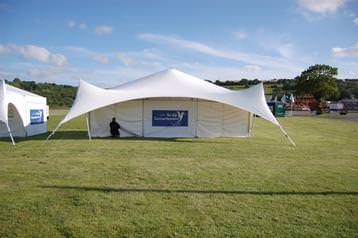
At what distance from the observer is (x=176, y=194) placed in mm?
5098

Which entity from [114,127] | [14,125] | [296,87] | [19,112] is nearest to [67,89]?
[296,87]

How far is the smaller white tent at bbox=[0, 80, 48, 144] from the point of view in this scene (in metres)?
11.2

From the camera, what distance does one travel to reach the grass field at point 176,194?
3.76 meters

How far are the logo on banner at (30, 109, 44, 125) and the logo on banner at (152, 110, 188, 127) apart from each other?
5.99m

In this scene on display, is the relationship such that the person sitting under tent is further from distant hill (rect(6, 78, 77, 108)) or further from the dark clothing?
distant hill (rect(6, 78, 77, 108))

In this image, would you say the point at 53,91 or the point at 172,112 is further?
the point at 53,91

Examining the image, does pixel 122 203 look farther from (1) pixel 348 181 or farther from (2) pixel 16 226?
(1) pixel 348 181

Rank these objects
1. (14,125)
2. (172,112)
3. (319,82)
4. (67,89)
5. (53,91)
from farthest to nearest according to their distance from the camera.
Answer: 1. (67,89)
2. (53,91)
3. (319,82)
4. (172,112)
5. (14,125)

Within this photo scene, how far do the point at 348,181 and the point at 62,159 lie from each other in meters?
7.35

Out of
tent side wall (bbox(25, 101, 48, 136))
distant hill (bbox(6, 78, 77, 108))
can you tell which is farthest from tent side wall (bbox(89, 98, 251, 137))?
distant hill (bbox(6, 78, 77, 108))

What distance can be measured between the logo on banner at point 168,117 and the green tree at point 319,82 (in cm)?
4455

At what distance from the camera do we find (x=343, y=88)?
90375mm

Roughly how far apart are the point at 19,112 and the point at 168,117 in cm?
667

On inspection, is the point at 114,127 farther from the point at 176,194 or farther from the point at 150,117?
the point at 176,194
